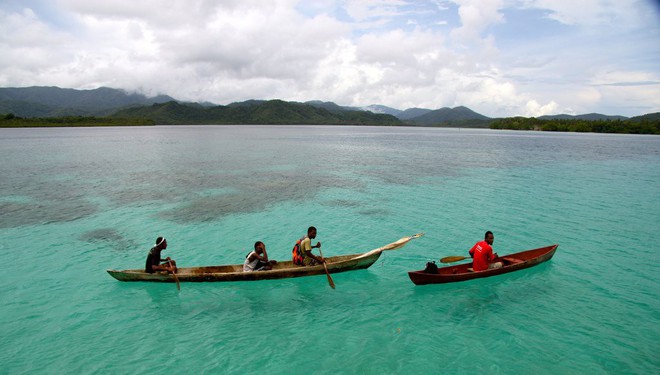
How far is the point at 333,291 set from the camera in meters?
15.0

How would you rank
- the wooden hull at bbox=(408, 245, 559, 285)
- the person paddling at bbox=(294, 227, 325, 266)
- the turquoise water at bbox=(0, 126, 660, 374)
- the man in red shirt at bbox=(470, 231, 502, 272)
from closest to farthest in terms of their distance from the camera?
the turquoise water at bbox=(0, 126, 660, 374) → the wooden hull at bbox=(408, 245, 559, 285) → the man in red shirt at bbox=(470, 231, 502, 272) → the person paddling at bbox=(294, 227, 325, 266)

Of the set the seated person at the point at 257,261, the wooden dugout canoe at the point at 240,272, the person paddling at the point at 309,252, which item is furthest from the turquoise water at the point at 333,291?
the person paddling at the point at 309,252

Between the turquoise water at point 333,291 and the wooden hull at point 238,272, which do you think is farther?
the wooden hull at point 238,272

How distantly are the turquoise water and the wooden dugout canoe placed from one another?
48 centimetres

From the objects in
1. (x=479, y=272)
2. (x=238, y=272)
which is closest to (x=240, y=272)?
(x=238, y=272)

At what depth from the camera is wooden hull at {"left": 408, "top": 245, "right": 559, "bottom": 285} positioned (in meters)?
14.6

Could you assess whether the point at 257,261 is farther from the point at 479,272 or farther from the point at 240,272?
the point at 479,272

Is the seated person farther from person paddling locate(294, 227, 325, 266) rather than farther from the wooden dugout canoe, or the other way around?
person paddling locate(294, 227, 325, 266)

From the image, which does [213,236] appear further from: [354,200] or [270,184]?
[270,184]

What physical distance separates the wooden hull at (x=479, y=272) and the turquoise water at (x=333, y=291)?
0.49 meters

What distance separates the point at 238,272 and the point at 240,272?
0.28 feet

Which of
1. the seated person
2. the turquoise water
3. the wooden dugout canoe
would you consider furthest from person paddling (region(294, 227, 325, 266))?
the seated person

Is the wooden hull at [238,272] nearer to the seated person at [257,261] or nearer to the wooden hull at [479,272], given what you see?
the seated person at [257,261]

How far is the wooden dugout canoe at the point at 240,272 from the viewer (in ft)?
48.1
